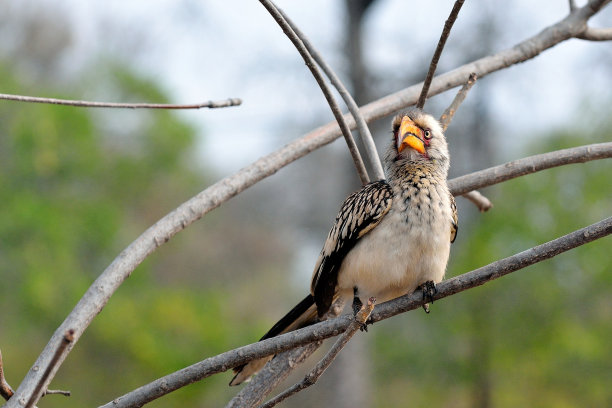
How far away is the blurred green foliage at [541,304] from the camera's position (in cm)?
457

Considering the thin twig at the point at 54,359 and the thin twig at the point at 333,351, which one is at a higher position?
the thin twig at the point at 333,351

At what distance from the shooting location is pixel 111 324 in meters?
5.29

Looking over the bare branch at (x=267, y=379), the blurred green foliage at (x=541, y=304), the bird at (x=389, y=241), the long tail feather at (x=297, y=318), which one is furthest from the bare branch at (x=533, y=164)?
the blurred green foliage at (x=541, y=304)

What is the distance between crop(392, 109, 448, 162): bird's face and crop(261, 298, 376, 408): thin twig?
0.65 meters

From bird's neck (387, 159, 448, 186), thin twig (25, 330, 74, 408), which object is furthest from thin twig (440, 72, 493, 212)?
thin twig (25, 330, 74, 408)

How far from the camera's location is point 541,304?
470cm

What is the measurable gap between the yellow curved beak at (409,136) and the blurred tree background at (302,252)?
313 centimetres

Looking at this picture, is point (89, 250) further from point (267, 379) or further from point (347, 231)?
point (267, 379)

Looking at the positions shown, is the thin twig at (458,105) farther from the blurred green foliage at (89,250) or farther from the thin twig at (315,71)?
the blurred green foliage at (89,250)

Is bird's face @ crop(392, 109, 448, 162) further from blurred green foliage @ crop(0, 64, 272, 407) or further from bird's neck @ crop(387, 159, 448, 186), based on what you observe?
blurred green foliage @ crop(0, 64, 272, 407)

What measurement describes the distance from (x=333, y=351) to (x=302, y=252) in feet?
21.0

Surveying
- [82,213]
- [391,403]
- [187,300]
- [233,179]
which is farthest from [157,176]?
[233,179]

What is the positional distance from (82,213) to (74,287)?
71 centimetres

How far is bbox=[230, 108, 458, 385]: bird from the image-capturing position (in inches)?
59.1
